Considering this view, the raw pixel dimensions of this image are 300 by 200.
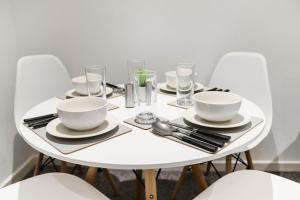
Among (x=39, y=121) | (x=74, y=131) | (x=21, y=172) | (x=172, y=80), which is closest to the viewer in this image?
(x=74, y=131)

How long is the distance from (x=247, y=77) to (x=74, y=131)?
1.25 m

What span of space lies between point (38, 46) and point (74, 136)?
4.46 ft

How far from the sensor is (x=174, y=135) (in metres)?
0.91

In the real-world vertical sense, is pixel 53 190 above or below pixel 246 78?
below

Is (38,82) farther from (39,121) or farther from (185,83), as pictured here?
(185,83)

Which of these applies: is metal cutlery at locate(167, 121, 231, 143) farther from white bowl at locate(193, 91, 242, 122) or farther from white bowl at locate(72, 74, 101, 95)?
white bowl at locate(72, 74, 101, 95)

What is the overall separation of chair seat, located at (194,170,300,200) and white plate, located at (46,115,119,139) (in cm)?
41

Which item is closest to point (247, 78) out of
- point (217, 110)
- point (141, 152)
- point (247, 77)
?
point (247, 77)

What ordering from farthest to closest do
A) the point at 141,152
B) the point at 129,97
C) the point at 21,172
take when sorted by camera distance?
the point at 21,172 → the point at 129,97 → the point at 141,152

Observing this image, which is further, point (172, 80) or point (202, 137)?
point (172, 80)

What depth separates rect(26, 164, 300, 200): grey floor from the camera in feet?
5.98

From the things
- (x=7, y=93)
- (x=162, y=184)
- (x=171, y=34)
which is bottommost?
(x=162, y=184)

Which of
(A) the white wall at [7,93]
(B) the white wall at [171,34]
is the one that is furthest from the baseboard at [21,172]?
(B) the white wall at [171,34]

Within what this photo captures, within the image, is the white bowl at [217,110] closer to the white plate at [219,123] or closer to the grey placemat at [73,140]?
the white plate at [219,123]
